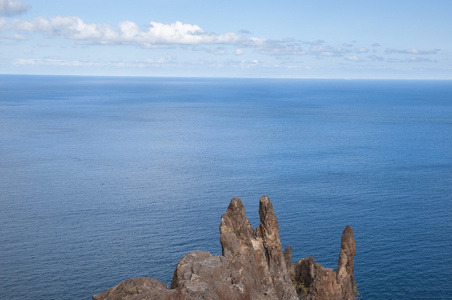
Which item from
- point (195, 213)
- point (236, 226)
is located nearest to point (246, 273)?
point (236, 226)

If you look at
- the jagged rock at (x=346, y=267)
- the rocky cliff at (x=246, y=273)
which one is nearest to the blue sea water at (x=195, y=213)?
the jagged rock at (x=346, y=267)

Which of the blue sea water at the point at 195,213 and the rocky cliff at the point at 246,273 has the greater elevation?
the rocky cliff at the point at 246,273

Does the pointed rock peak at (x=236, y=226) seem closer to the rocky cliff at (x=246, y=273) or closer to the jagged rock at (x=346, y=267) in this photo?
the rocky cliff at (x=246, y=273)

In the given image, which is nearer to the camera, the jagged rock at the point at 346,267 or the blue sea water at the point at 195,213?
the jagged rock at the point at 346,267

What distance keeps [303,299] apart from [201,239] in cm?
4760

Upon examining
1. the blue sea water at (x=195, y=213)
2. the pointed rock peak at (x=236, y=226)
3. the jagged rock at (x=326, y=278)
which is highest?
the pointed rock peak at (x=236, y=226)

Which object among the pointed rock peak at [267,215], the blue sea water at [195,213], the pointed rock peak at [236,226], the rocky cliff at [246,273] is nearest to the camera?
the rocky cliff at [246,273]

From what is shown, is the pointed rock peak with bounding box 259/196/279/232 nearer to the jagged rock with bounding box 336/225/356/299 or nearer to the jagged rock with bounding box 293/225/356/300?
the jagged rock with bounding box 293/225/356/300

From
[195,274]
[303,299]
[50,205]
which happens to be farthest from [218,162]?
[195,274]

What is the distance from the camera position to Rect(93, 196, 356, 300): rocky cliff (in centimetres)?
3825

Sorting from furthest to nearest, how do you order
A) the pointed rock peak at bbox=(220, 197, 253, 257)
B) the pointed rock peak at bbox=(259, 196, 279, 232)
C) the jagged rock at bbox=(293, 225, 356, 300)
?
the jagged rock at bbox=(293, 225, 356, 300) → the pointed rock peak at bbox=(259, 196, 279, 232) → the pointed rock peak at bbox=(220, 197, 253, 257)

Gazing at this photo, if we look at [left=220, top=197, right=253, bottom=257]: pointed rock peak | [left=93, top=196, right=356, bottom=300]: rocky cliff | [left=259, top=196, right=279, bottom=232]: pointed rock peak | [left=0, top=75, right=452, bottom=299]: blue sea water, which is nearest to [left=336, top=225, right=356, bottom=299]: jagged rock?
[left=93, top=196, right=356, bottom=300]: rocky cliff

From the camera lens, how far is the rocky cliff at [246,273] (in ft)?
125

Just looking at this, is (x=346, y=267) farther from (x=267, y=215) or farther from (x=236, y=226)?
(x=236, y=226)
